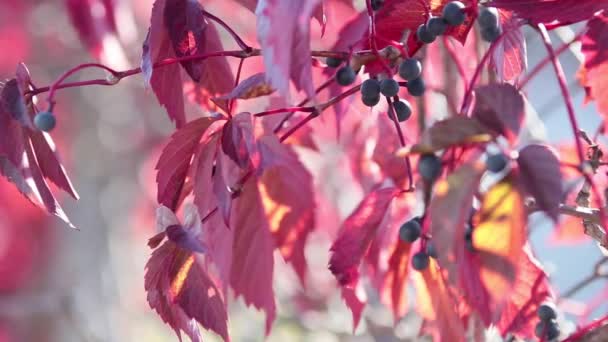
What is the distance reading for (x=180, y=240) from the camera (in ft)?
1.90

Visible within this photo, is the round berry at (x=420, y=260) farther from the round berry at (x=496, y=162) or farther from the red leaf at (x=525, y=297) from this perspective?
the round berry at (x=496, y=162)

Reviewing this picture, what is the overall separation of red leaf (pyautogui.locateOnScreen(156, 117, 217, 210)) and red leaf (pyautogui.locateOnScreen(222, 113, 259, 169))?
33mm

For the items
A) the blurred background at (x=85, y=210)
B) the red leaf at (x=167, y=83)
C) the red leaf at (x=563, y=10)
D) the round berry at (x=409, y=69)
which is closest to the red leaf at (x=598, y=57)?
the red leaf at (x=563, y=10)

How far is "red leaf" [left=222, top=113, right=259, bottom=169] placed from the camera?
0.61 meters

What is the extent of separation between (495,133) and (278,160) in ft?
0.65

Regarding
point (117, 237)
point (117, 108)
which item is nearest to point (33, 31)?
point (117, 108)

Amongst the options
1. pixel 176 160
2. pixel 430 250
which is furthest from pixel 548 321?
pixel 176 160

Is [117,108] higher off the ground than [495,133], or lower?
lower

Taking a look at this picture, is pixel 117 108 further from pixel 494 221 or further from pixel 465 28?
pixel 494 221

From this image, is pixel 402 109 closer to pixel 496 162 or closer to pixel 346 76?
pixel 346 76

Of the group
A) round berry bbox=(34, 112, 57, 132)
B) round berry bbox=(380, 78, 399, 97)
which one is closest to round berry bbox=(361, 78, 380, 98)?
round berry bbox=(380, 78, 399, 97)

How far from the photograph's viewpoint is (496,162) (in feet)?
1.41

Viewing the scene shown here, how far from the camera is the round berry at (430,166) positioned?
461 millimetres

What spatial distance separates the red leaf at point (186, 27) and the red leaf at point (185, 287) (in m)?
0.14
